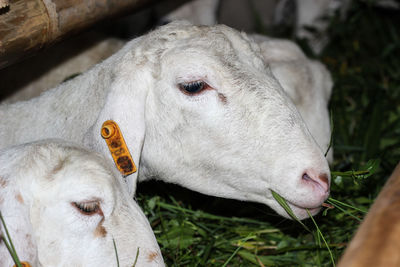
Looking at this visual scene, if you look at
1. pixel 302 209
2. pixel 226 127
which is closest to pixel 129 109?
pixel 226 127

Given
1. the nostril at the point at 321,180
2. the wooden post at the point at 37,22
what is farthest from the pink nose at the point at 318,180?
the wooden post at the point at 37,22

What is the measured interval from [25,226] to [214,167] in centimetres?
110

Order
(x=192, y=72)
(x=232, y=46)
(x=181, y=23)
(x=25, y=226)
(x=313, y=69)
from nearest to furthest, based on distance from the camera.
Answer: (x=25, y=226)
(x=192, y=72)
(x=232, y=46)
(x=181, y=23)
(x=313, y=69)

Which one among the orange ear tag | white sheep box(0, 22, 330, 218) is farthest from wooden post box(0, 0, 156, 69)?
the orange ear tag

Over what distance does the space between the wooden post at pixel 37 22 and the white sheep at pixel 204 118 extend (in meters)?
0.34

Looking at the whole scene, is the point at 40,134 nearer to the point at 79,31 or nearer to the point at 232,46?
the point at 79,31

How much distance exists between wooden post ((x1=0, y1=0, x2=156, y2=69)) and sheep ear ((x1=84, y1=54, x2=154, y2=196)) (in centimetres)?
51

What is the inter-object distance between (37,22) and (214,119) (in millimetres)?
1145

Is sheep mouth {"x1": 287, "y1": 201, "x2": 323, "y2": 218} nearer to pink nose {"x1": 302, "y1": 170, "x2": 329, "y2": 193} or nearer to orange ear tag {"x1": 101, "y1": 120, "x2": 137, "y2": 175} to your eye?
pink nose {"x1": 302, "y1": 170, "x2": 329, "y2": 193}

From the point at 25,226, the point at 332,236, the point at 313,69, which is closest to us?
the point at 25,226

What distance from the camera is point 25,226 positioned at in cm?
250

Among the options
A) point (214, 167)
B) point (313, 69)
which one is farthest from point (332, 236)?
point (313, 69)

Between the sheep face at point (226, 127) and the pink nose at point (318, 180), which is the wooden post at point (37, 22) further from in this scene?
the pink nose at point (318, 180)

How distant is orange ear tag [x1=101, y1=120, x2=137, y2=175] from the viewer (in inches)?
→ 118
